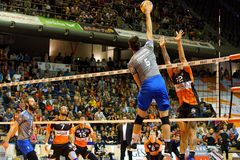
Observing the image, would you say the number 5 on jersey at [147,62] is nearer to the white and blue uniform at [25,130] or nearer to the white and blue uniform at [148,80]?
the white and blue uniform at [148,80]

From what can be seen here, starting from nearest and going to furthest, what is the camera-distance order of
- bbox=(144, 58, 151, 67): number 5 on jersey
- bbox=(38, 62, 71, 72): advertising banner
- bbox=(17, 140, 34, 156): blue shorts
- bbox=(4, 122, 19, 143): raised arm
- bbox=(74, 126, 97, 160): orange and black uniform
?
bbox=(144, 58, 151, 67): number 5 on jersey
bbox=(4, 122, 19, 143): raised arm
bbox=(17, 140, 34, 156): blue shorts
bbox=(74, 126, 97, 160): orange and black uniform
bbox=(38, 62, 71, 72): advertising banner

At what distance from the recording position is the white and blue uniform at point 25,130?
10.2m

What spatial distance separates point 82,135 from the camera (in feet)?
46.3

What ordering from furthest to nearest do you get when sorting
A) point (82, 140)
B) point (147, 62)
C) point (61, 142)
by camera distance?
point (82, 140) < point (61, 142) < point (147, 62)

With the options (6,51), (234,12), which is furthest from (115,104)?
(234,12)

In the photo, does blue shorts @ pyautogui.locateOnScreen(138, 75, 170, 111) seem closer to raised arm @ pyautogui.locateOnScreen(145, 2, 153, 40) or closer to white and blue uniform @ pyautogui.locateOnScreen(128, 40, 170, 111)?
white and blue uniform @ pyautogui.locateOnScreen(128, 40, 170, 111)

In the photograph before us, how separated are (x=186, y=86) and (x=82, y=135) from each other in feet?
20.8

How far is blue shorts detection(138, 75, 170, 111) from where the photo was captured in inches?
263

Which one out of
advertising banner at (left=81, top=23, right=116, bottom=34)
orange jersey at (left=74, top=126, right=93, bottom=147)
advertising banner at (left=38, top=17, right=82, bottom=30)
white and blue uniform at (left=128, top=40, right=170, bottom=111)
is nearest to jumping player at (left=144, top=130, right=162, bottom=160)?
orange jersey at (left=74, top=126, right=93, bottom=147)

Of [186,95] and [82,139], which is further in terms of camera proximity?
[82,139]

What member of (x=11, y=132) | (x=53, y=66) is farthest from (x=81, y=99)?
(x=11, y=132)

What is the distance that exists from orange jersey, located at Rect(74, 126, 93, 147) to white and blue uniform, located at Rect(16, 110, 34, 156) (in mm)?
3750

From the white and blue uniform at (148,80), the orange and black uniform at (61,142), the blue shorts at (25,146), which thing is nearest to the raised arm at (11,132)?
the blue shorts at (25,146)

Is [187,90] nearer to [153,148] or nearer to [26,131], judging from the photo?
[26,131]
